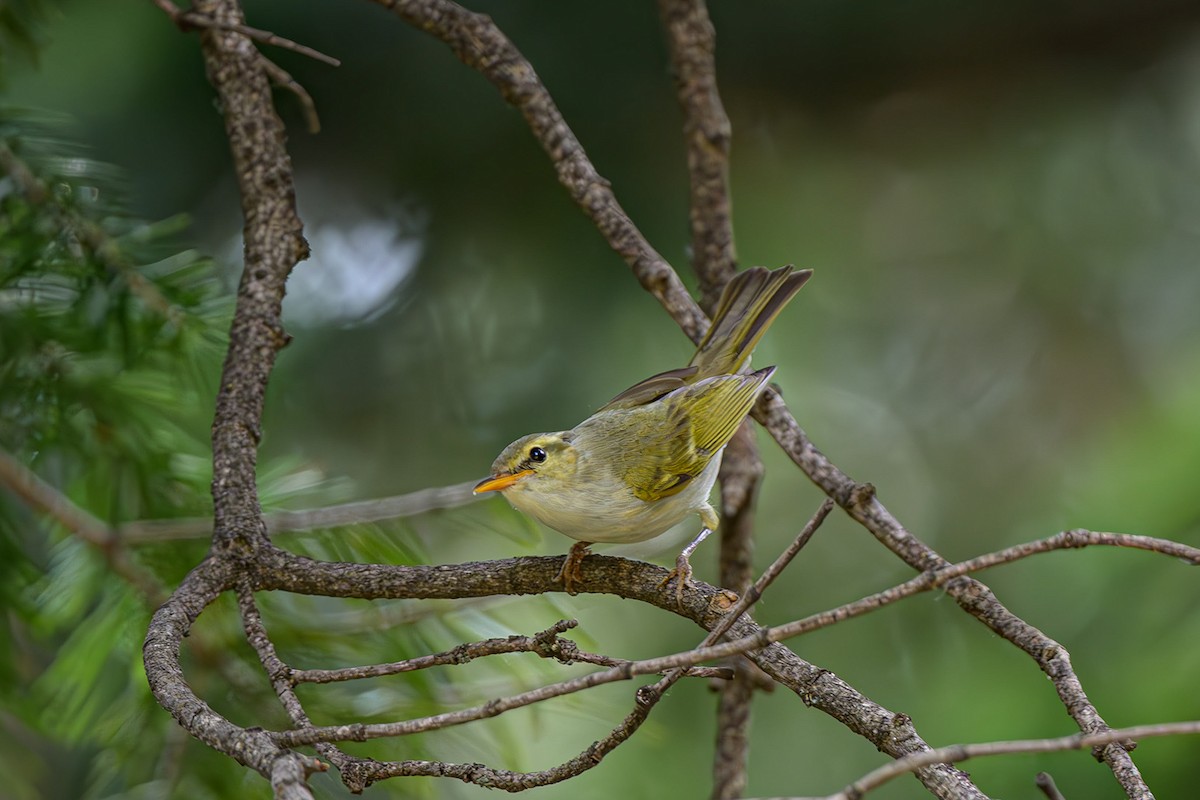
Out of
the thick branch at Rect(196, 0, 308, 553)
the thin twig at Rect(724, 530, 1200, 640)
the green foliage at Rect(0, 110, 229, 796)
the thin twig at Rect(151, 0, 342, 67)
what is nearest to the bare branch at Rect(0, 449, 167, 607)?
the green foliage at Rect(0, 110, 229, 796)

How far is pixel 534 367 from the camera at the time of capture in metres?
2.23

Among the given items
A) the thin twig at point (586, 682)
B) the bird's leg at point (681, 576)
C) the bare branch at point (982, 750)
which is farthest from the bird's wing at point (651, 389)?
the bare branch at point (982, 750)

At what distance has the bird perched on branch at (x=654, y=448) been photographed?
144cm

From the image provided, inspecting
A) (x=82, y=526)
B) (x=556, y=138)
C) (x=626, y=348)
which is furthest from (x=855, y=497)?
(x=626, y=348)

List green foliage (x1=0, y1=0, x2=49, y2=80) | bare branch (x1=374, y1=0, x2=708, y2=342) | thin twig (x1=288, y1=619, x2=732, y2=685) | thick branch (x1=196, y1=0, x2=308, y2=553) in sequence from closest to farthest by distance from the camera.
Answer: thin twig (x1=288, y1=619, x2=732, y2=685), thick branch (x1=196, y1=0, x2=308, y2=553), bare branch (x1=374, y1=0, x2=708, y2=342), green foliage (x1=0, y1=0, x2=49, y2=80)

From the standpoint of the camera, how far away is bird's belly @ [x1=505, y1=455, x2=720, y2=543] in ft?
4.64

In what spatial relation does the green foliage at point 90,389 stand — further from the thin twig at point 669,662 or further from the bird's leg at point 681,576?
the thin twig at point 669,662

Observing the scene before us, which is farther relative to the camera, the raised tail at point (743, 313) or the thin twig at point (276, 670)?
the raised tail at point (743, 313)

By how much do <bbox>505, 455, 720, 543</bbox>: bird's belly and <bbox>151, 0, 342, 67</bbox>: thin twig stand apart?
61 centimetres

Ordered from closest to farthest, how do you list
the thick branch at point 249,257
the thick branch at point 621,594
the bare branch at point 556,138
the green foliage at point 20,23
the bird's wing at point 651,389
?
the thick branch at point 621,594
the thick branch at point 249,257
the bare branch at point 556,138
the green foliage at point 20,23
the bird's wing at point 651,389

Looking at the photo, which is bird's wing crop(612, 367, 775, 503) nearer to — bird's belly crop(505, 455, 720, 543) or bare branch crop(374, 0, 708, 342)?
bird's belly crop(505, 455, 720, 543)

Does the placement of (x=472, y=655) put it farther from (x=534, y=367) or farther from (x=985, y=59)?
(x=985, y=59)

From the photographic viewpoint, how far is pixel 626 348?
7.45ft

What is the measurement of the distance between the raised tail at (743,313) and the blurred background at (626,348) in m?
0.40
